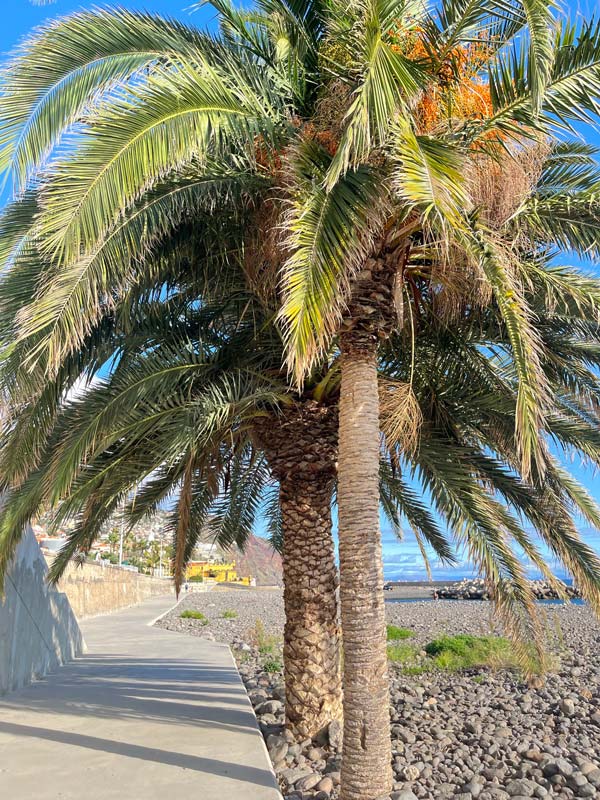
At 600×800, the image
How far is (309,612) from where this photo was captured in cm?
693

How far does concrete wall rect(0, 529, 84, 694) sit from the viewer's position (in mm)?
8836

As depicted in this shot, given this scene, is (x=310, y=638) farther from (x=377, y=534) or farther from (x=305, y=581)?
(x=377, y=534)

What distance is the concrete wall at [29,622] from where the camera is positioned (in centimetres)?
884

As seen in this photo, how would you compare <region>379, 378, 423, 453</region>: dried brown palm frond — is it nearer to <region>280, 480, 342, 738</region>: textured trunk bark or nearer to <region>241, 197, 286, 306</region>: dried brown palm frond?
<region>280, 480, 342, 738</region>: textured trunk bark

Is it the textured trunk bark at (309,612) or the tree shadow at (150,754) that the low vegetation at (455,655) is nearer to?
the textured trunk bark at (309,612)

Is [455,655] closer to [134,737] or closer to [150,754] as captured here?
[134,737]

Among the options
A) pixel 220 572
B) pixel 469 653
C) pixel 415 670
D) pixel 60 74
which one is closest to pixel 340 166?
pixel 60 74

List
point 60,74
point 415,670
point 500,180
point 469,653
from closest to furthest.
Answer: point 60,74 → point 500,180 → point 415,670 → point 469,653

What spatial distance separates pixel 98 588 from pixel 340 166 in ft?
72.5

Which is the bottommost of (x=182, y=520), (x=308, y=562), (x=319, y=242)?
(x=308, y=562)

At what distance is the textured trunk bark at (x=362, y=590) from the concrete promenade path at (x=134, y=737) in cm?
69

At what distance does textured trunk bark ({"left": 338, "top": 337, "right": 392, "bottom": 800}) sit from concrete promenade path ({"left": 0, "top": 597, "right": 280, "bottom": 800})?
2.25ft

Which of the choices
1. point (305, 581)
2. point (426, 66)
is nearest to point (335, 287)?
point (426, 66)

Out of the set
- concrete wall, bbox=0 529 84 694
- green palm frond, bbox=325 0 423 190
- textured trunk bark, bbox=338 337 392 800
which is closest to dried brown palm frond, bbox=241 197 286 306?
textured trunk bark, bbox=338 337 392 800
